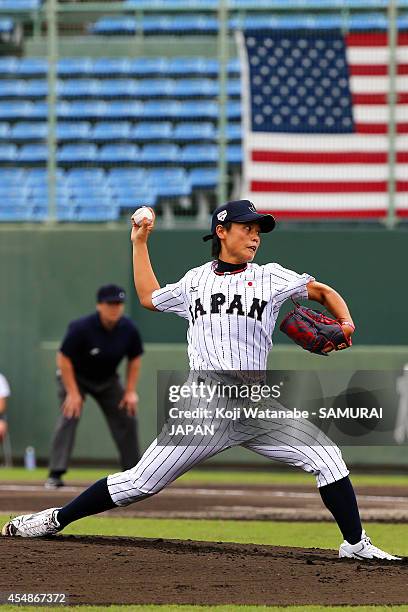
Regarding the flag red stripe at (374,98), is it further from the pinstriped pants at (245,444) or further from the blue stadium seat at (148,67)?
the pinstriped pants at (245,444)

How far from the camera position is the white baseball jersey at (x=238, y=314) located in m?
6.42

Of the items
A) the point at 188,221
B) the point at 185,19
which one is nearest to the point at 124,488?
the point at 188,221

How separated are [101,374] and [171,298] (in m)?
5.72

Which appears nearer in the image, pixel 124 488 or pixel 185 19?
pixel 124 488

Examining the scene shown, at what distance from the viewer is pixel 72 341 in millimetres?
11969

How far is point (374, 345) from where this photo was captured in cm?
1554

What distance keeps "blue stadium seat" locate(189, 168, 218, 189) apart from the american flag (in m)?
0.41

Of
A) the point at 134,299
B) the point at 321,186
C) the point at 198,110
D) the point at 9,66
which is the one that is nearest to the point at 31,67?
the point at 9,66

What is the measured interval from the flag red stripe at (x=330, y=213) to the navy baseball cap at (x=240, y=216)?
8.61 metres

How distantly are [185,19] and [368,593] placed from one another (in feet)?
42.6

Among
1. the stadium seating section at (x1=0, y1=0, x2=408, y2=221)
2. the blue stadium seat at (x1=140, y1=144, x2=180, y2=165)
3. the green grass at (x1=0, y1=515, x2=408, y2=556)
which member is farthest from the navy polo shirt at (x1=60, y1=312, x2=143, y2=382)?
Answer: the blue stadium seat at (x1=140, y1=144, x2=180, y2=165)

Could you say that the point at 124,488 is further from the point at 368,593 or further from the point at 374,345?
the point at 374,345

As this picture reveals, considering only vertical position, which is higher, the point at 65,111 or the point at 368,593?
the point at 65,111

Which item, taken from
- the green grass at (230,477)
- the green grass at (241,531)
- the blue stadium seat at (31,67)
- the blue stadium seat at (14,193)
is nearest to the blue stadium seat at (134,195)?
the blue stadium seat at (14,193)
